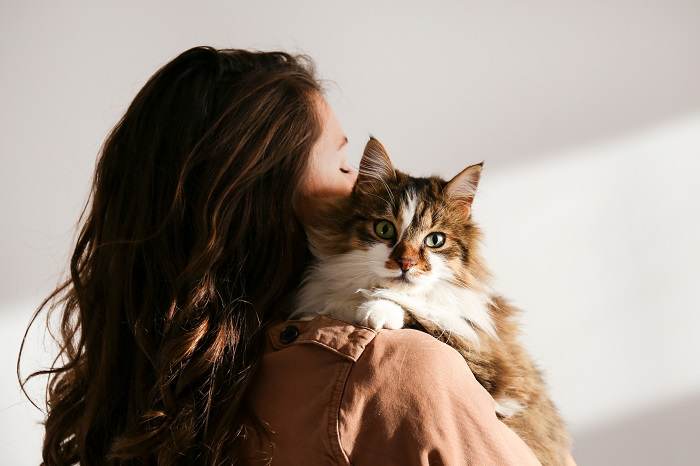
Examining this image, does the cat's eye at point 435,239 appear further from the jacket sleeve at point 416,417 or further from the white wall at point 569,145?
the white wall at point 569,145

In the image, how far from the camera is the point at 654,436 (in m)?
2.33

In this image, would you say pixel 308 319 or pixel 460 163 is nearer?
pixel 308 319

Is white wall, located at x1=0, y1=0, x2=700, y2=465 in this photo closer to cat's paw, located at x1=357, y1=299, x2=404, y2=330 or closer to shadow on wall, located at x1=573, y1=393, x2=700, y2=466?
shadow on wall, located at x1=573, y1=393, x2=700, y2=466

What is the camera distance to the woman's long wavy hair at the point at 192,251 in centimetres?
118

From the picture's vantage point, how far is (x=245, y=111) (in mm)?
1218

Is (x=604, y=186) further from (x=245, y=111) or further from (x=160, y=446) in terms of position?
(x=160, y=446)

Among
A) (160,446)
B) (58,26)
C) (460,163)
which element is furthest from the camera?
(460,163)

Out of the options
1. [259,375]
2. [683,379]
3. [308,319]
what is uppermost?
[308,319]

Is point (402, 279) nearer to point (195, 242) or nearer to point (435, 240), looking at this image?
point (435, 240)

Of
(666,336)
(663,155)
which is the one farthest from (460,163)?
(666,336)

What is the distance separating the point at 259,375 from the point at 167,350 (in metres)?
0.16

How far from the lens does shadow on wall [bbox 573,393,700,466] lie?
2.32m

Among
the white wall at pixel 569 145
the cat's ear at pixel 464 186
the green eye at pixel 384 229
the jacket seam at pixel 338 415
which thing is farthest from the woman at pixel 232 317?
the white wall at pixel 569 145

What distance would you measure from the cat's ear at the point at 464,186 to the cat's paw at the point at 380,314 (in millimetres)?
297
